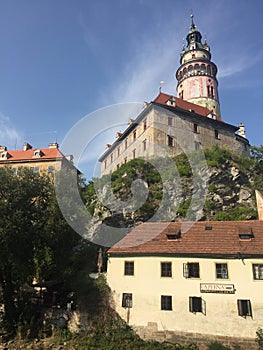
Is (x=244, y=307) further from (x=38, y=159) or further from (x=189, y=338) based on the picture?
(x=38, y=159)

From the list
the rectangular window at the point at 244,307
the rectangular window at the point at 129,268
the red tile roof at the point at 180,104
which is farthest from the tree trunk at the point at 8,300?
the red tile roof at the point at 180,104

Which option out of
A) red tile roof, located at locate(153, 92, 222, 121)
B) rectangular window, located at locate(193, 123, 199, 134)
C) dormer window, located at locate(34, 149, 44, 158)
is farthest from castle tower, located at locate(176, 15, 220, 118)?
dormer window, located at locate(34, 149, 44, 158)

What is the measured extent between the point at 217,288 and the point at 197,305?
1.71 metres

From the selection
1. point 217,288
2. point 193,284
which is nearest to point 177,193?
point 193,284

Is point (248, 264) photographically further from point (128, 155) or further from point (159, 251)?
point (128, 155)

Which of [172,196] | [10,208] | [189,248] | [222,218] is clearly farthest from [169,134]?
[10,208]

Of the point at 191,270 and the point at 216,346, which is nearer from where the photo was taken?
the point at 216,346

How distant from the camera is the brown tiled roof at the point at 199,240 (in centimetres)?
2097

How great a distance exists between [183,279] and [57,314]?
30.3ft

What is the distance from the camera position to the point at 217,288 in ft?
65.4

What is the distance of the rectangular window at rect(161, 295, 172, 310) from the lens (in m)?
20.4

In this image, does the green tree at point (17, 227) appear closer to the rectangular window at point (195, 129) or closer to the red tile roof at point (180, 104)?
the red tile roof at point (180, 104)

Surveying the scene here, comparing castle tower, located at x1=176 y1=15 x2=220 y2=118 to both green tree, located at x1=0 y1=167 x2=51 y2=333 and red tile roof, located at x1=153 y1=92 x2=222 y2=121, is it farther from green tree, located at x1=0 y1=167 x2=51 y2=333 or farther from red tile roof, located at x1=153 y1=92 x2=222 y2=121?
green tree, located at x1=0 y1=167 x2=51 y2=333

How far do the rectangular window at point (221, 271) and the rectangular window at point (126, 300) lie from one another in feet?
20.4
